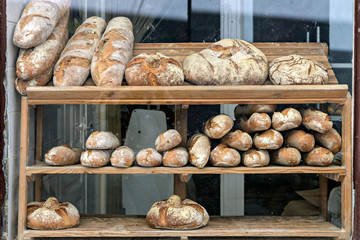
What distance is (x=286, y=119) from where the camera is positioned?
2.53 m

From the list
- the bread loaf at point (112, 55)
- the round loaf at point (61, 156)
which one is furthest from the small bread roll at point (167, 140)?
the round loaf at point (61, 156)

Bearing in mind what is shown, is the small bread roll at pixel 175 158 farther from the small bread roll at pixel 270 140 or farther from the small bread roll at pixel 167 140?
the small bread roll at pixel 270 140

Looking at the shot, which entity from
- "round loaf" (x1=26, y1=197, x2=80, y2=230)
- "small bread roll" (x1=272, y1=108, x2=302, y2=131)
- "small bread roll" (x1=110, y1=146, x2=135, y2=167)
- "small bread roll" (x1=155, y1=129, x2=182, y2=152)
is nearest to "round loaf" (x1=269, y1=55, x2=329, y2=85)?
"small bread roll" (x1=272, y1=108, x2=302, y2=131)

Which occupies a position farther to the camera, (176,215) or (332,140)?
(332,140)

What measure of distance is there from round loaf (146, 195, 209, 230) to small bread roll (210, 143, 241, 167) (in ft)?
1.00

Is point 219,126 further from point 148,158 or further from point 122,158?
point 122,158

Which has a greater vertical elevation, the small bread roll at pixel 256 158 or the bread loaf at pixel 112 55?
the bread loaf at pixel 112 55

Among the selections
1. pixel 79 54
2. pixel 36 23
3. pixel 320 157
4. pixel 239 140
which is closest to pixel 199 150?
pixel 239 140

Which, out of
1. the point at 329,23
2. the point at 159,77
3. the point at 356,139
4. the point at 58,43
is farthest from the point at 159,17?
the point at 356,139

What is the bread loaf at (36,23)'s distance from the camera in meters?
2.50

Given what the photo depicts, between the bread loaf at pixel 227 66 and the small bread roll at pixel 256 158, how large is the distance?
0.43 m

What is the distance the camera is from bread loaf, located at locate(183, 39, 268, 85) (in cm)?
257

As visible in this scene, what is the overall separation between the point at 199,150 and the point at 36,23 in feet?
4.06

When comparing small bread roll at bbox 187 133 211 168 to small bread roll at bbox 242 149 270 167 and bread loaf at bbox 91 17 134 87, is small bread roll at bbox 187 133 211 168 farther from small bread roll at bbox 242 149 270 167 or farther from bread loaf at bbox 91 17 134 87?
bread loaf at bbox 91 17 134 87
